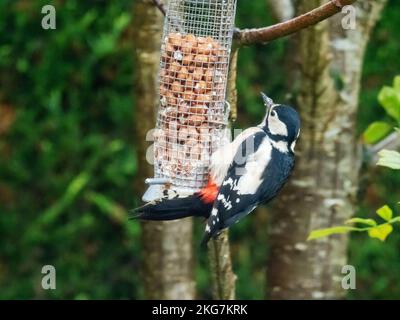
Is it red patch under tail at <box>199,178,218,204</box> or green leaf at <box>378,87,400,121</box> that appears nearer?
green leaf at <box>378,87,400,121</box>

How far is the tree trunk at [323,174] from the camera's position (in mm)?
3273

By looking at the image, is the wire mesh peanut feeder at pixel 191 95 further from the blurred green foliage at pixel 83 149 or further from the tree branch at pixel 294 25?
the blurred green foliage at pixel 83 149

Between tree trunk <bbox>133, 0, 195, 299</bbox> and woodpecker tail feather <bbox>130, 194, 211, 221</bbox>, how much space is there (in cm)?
78

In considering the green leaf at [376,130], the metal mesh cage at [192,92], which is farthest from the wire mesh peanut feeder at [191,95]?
the green leaf at [376,130]

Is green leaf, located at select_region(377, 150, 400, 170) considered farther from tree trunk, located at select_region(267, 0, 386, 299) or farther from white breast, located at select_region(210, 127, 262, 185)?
tree trunk, located at select_region(267, 0, 386, 299)

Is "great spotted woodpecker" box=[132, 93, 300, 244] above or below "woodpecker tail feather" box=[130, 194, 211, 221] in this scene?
above

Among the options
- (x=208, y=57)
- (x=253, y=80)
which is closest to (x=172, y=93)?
(x=208, y=57)

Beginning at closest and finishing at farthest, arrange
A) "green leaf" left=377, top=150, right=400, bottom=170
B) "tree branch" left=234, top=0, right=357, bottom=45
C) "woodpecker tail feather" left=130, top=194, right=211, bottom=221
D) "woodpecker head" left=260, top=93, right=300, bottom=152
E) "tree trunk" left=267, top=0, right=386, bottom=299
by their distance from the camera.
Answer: "green leaf" left=377, top=150, right=400, bottom=170, "tree branch" left=234, top=0, right=357, bottom=45, "woodpecker tail feather" left=130, top=194, right=211, bottom=221, "woodpecker head" left=260, top=93, right=300, bottom=152, "tree trunk" left=267, top=0, right=386, bottom=299

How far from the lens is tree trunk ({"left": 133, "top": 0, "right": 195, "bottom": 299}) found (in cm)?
342

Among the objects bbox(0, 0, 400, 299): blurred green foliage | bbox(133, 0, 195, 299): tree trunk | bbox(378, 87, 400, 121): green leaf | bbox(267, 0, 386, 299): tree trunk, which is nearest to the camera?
bbox(378, 87, 400, 121): green leaf

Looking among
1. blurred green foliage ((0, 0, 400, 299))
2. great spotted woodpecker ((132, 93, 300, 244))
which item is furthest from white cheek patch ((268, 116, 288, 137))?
blurred green foliage ((0, 0, 400, 299))

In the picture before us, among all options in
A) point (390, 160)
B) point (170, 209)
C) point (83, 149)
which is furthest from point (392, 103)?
point (83, 149)

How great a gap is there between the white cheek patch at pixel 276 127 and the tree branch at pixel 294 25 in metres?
0.42

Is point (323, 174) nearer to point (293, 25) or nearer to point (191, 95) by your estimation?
point (191, 95)
